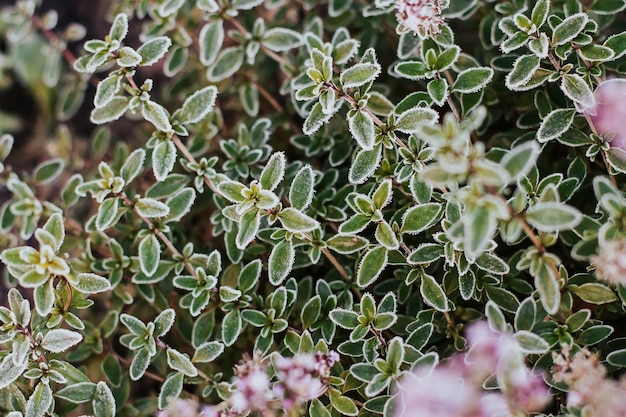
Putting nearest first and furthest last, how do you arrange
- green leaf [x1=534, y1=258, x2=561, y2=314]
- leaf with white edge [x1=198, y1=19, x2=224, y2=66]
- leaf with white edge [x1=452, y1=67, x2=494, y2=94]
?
green leaf [x1=534, y1=258, x2=561, y2=314] < leaf with white edge [x1=452, y1=67, x2=494, y2=94] < leaf with white edge [x1=198, y1=19, x2=224, y2=66]

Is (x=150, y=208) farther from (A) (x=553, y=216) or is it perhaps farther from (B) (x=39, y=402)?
(A) (x=553, y=216)

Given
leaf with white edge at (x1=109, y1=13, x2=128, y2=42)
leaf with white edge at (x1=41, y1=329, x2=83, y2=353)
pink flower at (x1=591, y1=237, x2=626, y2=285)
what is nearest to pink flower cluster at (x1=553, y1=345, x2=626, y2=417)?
pink flower at (x1=591, y1=237, x2=626, y2=285)

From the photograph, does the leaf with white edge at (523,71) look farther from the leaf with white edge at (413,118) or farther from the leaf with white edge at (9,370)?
the leaf with white edge at (9,370)

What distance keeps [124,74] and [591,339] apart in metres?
1.33

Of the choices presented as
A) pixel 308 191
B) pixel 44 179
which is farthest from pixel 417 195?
pixel 44 179

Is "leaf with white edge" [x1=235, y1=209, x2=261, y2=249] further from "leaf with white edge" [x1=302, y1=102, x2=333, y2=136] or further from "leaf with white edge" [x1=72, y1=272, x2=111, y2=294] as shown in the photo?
"leaf with white edge" [x1=72, y1=272, x2=111, y2=294]

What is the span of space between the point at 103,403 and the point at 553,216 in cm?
118

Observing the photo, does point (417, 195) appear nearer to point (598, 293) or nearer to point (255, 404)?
point (598, 293)

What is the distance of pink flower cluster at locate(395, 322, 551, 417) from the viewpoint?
1.28 meters

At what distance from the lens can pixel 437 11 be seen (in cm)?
157

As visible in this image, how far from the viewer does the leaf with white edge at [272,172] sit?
5.38 ft

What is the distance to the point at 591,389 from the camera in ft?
4.17

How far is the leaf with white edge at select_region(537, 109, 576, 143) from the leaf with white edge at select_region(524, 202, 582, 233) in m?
0.40

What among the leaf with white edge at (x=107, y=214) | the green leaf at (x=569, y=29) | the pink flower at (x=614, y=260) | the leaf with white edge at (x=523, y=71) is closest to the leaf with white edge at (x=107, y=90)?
the leaf with white edge at (x=107, y=214)
